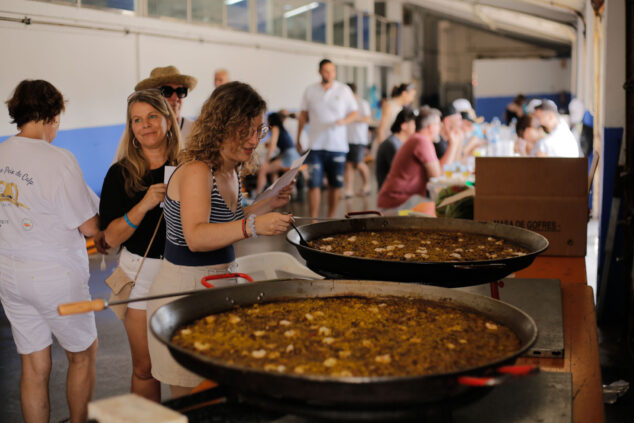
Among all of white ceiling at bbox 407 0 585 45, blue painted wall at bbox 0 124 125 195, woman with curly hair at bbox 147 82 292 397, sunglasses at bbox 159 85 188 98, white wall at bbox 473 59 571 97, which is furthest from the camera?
white wall at bbox 473 59 571 97

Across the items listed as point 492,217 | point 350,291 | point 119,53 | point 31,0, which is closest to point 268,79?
point 119,53

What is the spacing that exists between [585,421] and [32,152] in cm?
217

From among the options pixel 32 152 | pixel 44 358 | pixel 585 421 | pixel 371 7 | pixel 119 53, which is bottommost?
pixel 44 358

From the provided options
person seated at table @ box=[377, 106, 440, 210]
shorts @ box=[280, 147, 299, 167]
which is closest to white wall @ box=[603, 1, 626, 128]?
person seated at table @ box=[377, 106, 440, 210]

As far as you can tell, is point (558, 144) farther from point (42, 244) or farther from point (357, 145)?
point (42, 244)

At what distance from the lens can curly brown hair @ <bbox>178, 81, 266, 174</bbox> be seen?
89.2 inches

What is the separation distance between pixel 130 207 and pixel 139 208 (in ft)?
0.48

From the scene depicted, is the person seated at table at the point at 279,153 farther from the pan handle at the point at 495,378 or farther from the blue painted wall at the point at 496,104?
the blue painted wall at the point at 496,104

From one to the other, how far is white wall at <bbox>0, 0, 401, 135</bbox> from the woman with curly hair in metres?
5.02

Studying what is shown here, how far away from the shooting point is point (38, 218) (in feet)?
9.21

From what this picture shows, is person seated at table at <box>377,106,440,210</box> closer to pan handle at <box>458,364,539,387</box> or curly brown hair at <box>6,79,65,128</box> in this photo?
curly brown hair at <box>6,79,65,128</box>

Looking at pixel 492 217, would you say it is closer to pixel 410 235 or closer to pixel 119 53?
pixel 410 235

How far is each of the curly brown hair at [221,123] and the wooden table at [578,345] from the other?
108cm

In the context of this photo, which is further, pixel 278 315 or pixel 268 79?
pixel 268 79
